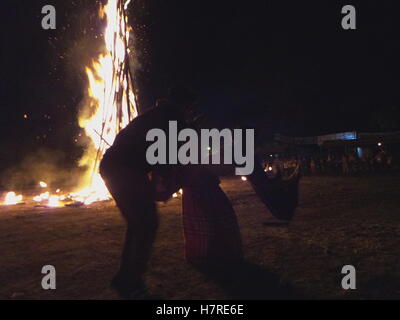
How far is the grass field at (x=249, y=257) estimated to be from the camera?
3.61 m

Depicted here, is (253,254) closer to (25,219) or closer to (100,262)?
(100,262)

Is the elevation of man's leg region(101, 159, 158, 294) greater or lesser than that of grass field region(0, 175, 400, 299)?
greater

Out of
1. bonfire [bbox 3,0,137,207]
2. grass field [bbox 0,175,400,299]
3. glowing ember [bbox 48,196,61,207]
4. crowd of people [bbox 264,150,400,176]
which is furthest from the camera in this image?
crowd of people [bbox 264,150,400,176]

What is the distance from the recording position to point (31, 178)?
2409 centimetres

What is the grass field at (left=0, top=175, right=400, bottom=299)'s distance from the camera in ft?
11.8

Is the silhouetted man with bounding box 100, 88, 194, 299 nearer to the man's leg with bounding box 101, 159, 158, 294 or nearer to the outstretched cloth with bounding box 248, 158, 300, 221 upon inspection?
the man's leg with bounding box 101, 159, 158, 294

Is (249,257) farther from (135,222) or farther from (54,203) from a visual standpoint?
(54,203)

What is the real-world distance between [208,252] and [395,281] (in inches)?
75.8

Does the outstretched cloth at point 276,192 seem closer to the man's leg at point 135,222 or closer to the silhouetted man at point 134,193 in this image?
the silhouetted man at point 134,193

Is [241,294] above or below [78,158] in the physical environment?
below

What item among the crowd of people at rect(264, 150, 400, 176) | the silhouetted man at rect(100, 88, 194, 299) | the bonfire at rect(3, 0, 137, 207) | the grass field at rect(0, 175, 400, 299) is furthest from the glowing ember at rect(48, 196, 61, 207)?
the crowd of people at rect(264, 150, 400, 176)

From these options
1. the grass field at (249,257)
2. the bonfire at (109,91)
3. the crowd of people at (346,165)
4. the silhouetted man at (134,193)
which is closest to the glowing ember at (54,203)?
the bonfire at (109,91)
